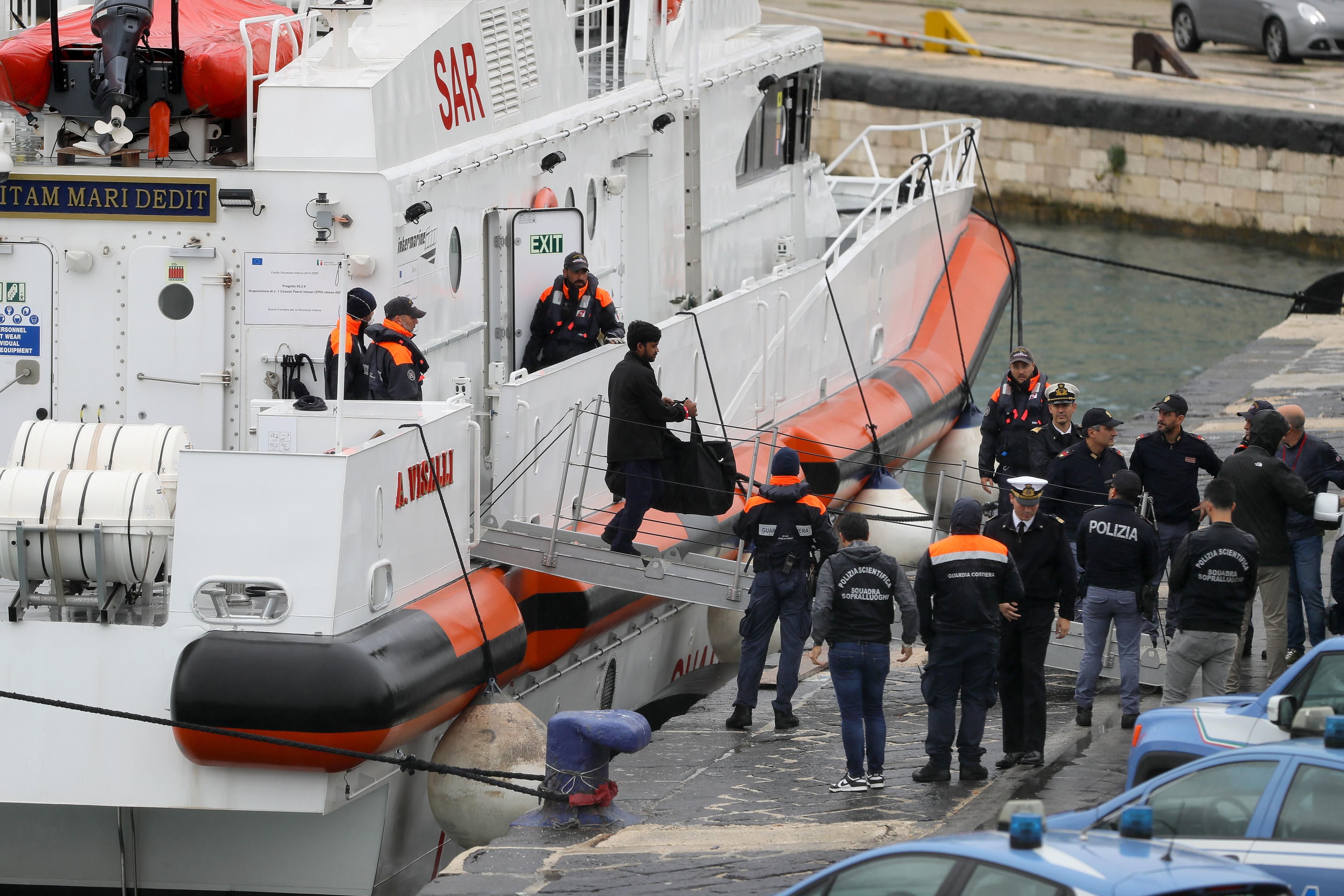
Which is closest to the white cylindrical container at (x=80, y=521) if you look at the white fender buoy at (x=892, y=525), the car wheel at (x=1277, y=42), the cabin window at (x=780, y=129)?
the white fender buoy at (x=892, y=525)

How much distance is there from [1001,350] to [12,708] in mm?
18284

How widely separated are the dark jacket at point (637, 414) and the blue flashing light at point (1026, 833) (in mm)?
4646

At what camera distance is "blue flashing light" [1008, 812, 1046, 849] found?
194 inches

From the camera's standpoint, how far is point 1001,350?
2442 cm

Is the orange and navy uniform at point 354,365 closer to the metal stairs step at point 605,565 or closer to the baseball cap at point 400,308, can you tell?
the baseball cap at point 400,308

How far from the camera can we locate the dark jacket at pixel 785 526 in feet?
29.3

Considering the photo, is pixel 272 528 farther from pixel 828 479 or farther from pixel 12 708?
pixel 828 479

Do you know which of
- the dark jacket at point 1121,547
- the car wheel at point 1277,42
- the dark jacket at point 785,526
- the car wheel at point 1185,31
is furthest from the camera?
the car wheel at point 1185,31

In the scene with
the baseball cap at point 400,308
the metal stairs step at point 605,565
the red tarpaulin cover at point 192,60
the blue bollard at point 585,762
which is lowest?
the blue bollard at point 585,762

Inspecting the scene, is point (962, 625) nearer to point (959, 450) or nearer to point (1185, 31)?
point (959, 450)

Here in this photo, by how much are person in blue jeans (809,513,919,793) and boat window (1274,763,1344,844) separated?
247 centimetres

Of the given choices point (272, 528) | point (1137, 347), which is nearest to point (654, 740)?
point (272, 528)

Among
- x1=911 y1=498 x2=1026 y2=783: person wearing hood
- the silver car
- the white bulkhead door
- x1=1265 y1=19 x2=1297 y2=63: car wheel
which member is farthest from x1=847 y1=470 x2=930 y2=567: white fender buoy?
x1=1265 y1=19 x2=1297 y2=63: car wheel

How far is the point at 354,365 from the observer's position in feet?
28.4
